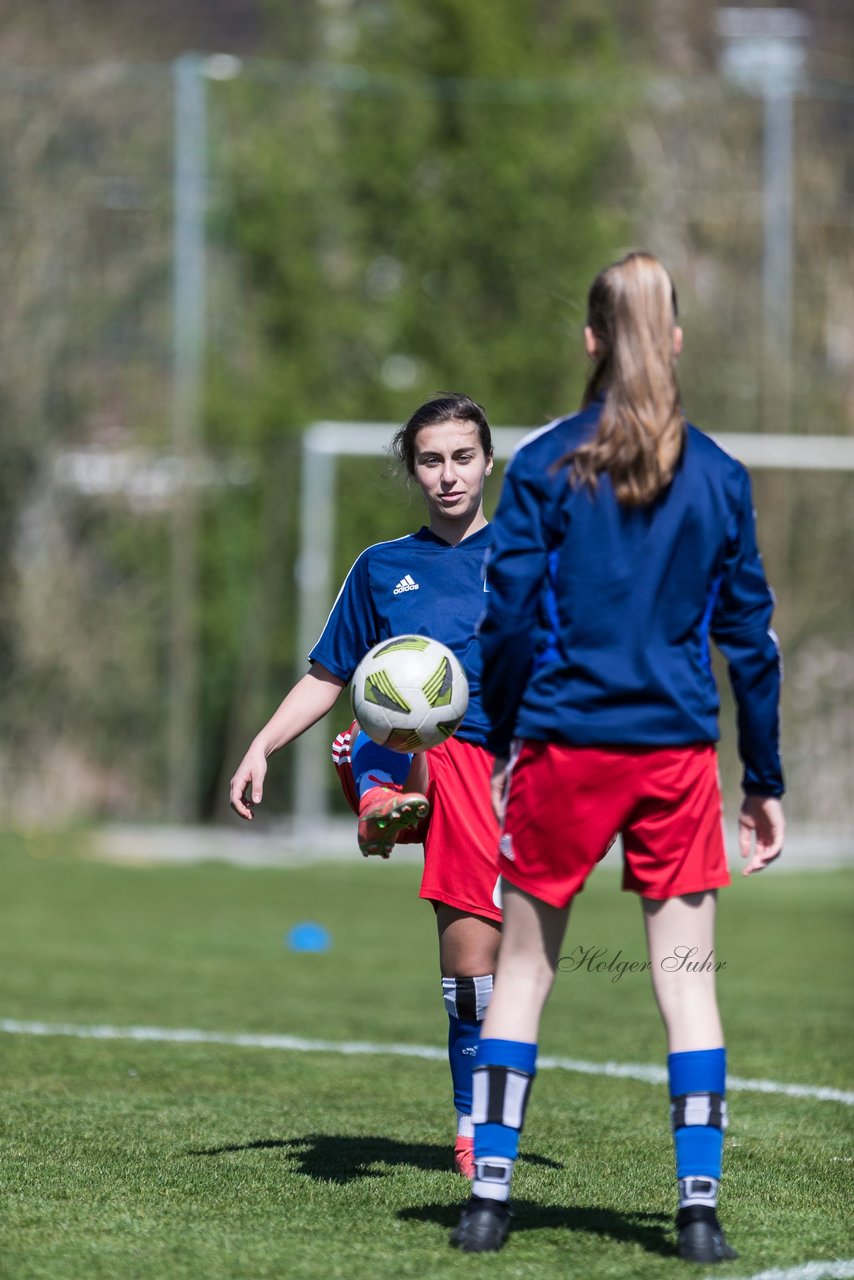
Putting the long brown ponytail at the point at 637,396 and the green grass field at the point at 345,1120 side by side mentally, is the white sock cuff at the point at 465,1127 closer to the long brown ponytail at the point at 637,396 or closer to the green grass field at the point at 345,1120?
the green grass field at the point at 345,1120

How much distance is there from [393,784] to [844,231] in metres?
13.4

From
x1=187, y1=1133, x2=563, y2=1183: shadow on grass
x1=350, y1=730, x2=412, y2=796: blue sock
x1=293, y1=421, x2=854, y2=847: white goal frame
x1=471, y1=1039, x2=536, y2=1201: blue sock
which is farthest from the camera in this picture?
x1=293, y1=421, x2=854, y2=847: white goal frame

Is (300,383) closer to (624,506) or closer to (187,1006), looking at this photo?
(187,1006)

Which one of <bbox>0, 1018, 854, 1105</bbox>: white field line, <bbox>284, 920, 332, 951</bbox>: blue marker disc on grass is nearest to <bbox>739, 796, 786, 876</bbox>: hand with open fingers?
<bbox>0, 1018, 854, 1105</bbox>: white field line

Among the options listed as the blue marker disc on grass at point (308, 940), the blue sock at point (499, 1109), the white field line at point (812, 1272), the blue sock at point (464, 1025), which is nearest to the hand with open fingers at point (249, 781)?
the blue sock at point (464, 1025)

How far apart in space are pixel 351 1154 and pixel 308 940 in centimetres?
513

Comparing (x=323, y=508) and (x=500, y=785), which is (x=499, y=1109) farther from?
(x=323, y=508)

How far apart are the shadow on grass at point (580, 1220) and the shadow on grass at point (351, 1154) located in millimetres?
402

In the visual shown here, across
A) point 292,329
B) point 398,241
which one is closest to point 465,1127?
point 292,329

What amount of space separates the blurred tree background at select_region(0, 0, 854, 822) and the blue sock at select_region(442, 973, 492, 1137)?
10624mm

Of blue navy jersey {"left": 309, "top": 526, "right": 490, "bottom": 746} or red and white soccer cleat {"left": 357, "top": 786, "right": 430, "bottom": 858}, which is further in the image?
blue navy jersey {"left": 309, "top": 526, "right": 490, "bottom": 746}

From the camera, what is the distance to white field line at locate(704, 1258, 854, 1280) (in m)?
3.69

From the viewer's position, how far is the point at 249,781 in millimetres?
4492

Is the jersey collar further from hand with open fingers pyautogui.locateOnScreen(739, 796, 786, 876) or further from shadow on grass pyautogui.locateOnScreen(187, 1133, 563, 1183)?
shadow on grass pyautogui.locateOnScreen(187, 1133, 563, 1183)
